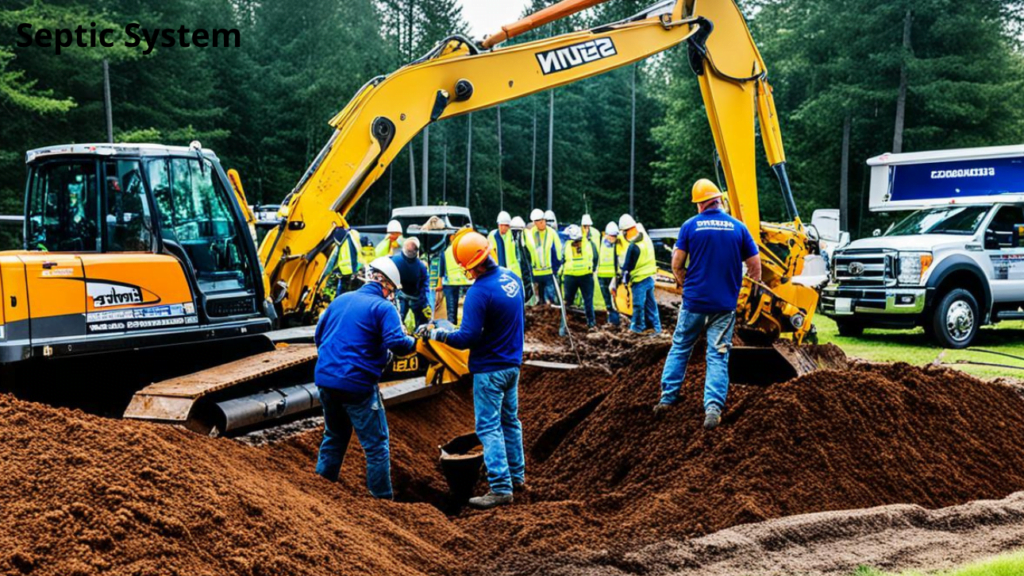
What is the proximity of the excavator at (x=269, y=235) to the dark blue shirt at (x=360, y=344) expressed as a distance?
1134mm

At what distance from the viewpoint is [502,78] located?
33.2 ft

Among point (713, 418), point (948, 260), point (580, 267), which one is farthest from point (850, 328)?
point (713, 418)

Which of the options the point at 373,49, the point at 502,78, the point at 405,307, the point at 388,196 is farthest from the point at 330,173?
the point at 373,49

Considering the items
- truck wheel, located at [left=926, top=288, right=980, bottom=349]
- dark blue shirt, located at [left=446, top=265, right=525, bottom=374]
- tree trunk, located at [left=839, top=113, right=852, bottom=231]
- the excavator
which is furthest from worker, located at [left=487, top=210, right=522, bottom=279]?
tree trunk, located at [left=839, top=113, right=852, bottom=231]

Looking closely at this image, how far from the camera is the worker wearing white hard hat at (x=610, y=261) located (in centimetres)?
1540

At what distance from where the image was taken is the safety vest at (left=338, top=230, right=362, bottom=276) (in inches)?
534

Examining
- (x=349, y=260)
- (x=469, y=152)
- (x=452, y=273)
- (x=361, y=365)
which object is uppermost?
(x=469, y=152)

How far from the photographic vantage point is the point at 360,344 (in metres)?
6.18

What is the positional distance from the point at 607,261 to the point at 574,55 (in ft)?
19.0

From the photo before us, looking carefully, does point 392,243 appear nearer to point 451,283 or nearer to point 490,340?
point 451,283

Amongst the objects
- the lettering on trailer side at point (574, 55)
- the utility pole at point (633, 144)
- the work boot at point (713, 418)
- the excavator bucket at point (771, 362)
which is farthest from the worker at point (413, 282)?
the utility pole at point (633, 144)

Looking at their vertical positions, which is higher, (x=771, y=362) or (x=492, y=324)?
(x=492, y=324)

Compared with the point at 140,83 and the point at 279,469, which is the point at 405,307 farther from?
the point at 140,83

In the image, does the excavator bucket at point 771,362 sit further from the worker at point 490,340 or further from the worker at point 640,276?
the worker at point 640,276
